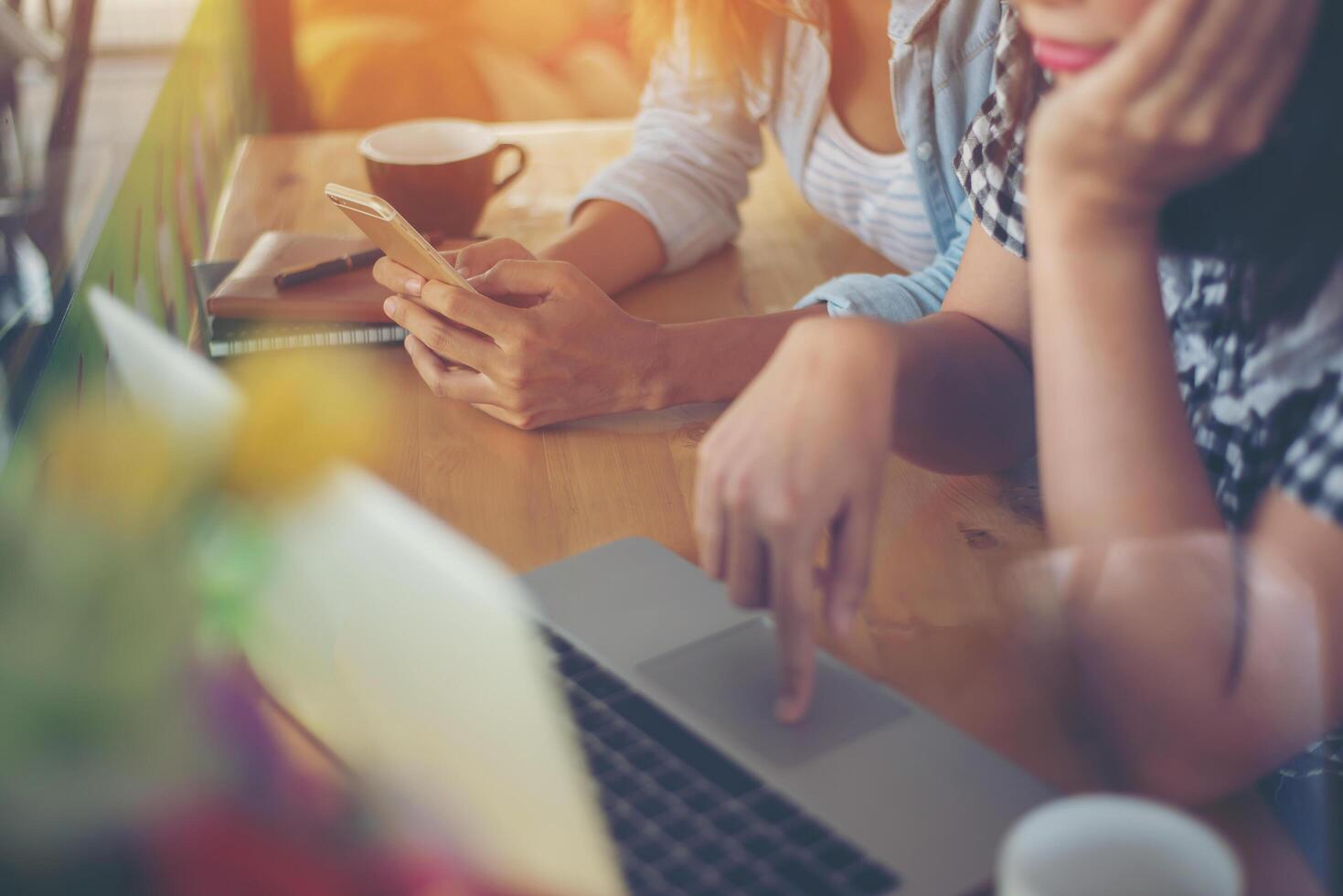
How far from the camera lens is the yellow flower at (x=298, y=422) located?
21.2 inches

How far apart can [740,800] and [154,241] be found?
805mm

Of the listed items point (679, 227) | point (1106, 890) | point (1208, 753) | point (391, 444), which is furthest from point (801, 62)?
point (1106, 890)

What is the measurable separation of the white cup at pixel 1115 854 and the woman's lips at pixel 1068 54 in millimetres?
355

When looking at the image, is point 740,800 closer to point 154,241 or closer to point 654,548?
point 654,548

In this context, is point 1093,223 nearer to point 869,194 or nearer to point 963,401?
point 963,401

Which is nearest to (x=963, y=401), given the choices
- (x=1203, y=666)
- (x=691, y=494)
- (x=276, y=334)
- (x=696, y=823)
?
(x=691, y=494)

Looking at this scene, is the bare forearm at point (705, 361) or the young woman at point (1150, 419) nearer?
the young woman at point (1150, 419)

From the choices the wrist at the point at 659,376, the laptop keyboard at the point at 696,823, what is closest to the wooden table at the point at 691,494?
the wrist at the point at 659,376

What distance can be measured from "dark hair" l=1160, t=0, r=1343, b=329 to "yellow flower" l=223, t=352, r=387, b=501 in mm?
476

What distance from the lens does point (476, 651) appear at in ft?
1.97

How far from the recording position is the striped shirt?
1199mm

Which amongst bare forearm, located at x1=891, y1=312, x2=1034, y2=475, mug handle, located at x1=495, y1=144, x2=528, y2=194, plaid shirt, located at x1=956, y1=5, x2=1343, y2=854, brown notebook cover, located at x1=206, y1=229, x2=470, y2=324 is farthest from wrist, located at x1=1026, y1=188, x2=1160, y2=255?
mug handle, located at x1=495, y1=144, x2=528, y2=194

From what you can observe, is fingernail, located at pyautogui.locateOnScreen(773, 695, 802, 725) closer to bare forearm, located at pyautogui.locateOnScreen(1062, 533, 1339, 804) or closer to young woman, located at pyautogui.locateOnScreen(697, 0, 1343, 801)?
young woman, located at pyautogui.locateOnScreen(697, 0, 1343, 801)

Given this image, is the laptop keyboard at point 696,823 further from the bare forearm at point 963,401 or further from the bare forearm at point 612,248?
the bare forearm at point 612,248
